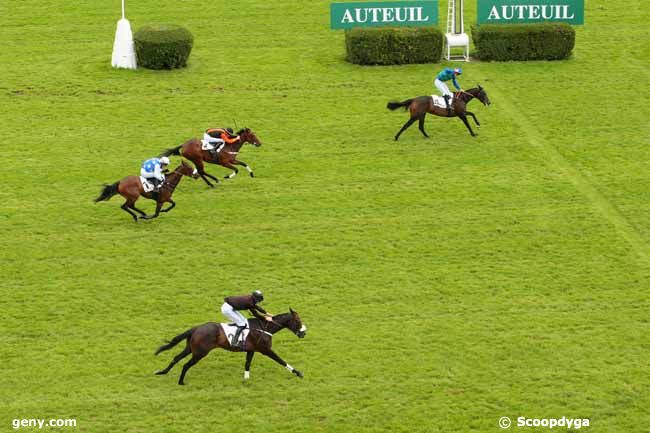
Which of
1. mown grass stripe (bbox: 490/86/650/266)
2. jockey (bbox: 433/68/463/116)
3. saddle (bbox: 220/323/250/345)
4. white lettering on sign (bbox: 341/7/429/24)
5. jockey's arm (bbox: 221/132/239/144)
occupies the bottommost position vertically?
mown grass stripe (bbox: 490/86/650/266)

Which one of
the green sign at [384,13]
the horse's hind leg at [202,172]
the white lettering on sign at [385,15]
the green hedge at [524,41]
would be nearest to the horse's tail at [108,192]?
the horse's hind leg at [202,172]

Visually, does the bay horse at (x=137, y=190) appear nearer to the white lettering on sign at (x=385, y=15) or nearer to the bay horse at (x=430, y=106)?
the bay horse at (x=430, y=106)

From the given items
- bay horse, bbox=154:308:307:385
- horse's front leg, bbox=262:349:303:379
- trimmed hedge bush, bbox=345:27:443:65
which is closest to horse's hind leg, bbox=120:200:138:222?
bay horse, bbox=154:308:307:385

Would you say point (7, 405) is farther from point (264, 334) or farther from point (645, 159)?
point (645, 159)

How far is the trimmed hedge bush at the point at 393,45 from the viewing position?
3644 cm

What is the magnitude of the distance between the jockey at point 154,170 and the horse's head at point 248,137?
3.30 meters

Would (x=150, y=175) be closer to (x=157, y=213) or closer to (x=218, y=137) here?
(x=157, y=213)

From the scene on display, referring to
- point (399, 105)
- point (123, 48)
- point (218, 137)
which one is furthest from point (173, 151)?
point (123, 48)

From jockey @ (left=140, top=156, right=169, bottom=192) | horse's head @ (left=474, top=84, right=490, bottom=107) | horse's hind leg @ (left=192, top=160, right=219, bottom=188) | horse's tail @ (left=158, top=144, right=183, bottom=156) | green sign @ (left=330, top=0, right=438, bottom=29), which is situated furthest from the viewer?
green sign @ (left=330, top=0, right=438, bottom=29)

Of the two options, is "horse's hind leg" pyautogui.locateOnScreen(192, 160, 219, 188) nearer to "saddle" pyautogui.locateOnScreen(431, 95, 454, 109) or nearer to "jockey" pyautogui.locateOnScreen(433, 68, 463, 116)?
"saddle" pyautogui.locateOnScreen(431, 95, 454, 109)

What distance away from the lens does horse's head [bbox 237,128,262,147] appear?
1138 inches

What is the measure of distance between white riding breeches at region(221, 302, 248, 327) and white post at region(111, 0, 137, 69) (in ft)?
57.9

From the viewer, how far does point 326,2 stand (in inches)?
1688

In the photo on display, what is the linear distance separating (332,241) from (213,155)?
407 cm
